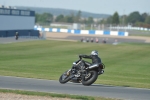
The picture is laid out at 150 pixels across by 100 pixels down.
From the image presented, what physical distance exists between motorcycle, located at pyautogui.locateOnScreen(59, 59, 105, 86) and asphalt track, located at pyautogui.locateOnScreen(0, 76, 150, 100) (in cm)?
24

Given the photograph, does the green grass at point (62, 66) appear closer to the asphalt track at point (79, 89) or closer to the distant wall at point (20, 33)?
the asphalt track at point (79, 89)

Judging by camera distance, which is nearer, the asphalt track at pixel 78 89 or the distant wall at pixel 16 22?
the asphalt track at pixel 78 89

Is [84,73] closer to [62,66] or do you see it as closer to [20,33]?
[62,66]

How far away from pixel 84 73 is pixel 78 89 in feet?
4.07

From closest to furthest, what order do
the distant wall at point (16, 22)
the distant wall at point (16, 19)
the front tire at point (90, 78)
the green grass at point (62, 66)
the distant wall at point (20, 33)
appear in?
the front tire at point (90, 78) < the green grass at point (62, 66) < the distant wall at point (20, 33) < the distant wall at point (16, 22) < the distant wall at point (16, 19)

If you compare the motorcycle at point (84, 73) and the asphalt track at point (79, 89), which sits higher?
the motorcycle at point (84, 73)

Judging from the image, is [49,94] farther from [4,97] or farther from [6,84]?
[6,84]

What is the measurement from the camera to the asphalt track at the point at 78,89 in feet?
51.0

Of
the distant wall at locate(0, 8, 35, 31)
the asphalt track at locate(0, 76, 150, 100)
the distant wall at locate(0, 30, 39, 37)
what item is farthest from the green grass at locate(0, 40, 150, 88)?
the distant wall at locate(0, 8, 35, 31)

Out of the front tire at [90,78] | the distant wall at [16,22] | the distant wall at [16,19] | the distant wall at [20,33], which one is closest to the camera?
the front tire at [90,78]

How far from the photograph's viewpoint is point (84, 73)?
701 inches

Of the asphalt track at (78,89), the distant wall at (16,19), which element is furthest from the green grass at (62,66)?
the distant wall at (16,19)

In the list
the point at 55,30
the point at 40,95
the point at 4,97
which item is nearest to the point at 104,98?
the point at 40,95

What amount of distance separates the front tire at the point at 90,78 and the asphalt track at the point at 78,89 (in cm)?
21
